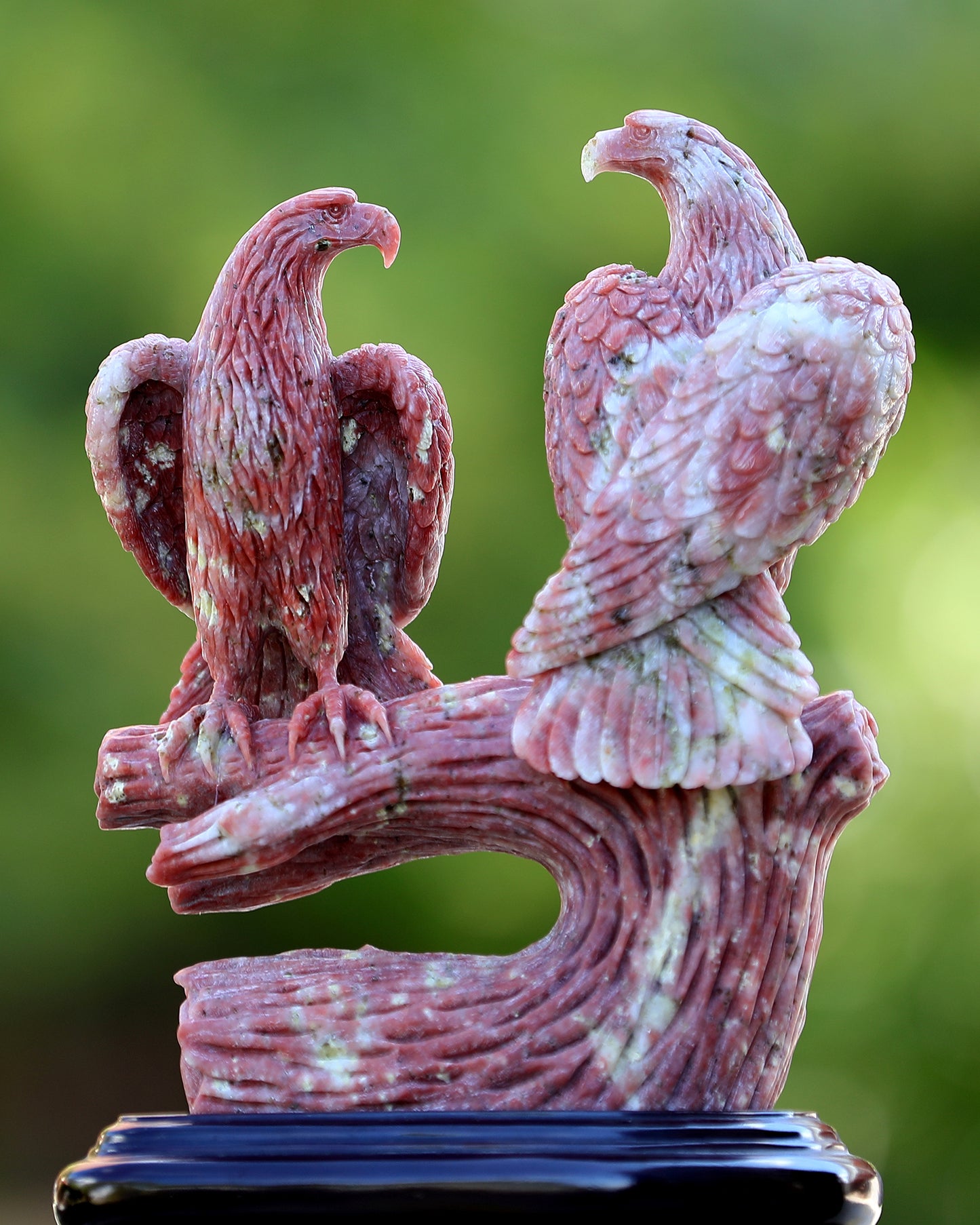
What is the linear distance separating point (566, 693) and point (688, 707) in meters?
0.11

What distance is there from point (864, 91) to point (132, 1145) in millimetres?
2445

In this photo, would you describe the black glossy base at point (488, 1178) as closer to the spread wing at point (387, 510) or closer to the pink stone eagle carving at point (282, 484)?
the pink stone eagle carving at point (282, 484)

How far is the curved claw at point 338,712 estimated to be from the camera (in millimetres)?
1404

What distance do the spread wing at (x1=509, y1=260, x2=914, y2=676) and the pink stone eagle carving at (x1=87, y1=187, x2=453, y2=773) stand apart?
0.83 feet

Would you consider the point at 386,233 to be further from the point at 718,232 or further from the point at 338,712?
the point at 338,712

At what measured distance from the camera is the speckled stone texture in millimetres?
1336

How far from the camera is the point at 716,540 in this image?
130 cm

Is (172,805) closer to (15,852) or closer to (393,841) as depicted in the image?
(393,841)

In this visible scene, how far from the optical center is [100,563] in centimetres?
284

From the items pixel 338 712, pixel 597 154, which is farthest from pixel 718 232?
pixel 338 712

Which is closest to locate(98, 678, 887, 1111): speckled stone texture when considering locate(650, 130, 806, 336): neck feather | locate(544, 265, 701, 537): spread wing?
locate(544, 265, 701, 537): spread wing

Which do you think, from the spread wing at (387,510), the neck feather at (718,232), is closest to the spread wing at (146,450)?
the spread wing at (387,510)

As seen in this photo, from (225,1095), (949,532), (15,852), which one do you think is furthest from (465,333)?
(225,1095)

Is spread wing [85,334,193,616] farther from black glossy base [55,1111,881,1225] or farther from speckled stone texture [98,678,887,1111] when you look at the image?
black glossy base [55,1111,881,1225]
